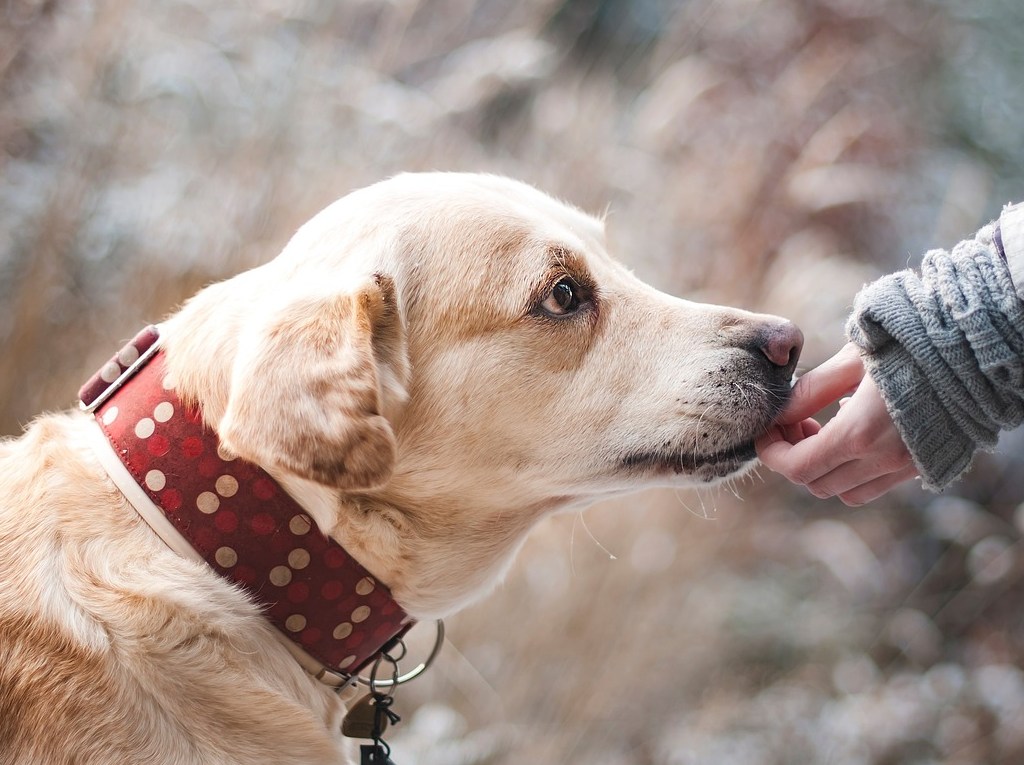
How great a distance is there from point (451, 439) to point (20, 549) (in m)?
0.82

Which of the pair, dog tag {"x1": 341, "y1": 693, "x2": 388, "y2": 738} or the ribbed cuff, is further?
dog tag {"x1": 341, "y1": 693, "x2": 388, "y2": 738}

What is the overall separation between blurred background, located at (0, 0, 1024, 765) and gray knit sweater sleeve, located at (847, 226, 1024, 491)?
1438 millimetres

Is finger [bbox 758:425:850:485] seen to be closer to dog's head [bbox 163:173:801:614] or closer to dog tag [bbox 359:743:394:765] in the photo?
dog's head [bbox 163:173:801:614]

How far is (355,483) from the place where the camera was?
1518mm

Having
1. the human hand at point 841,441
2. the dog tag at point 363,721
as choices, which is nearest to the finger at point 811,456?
the human hand at point 841,441

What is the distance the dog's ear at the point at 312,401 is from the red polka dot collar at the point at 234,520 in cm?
9

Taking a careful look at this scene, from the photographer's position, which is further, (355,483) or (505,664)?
(505,664)

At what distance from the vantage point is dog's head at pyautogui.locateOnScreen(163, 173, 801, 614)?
72.2 inches

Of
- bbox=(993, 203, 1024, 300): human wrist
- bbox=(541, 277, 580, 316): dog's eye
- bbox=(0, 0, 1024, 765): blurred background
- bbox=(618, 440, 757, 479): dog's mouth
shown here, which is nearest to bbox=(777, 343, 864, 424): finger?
bbox=(618, 440, 757, 479): dog's mouth

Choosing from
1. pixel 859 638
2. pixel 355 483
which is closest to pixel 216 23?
pixel 355 483

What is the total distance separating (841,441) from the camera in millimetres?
1762

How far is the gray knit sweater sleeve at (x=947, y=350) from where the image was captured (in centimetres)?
160

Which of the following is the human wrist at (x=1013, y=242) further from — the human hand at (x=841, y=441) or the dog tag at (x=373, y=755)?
the dog tag at (x=373, y=755)

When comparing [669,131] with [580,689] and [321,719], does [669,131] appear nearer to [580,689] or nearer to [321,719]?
[580,689]
